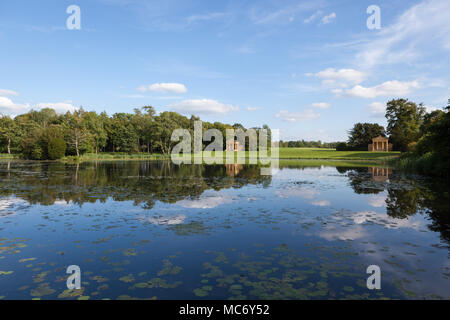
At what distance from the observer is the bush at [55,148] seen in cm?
5228

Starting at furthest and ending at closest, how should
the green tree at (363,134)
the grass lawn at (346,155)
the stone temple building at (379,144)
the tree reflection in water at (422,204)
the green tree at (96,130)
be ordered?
the green tree at (363,134)
the stone temple building at (379,144)
the green tree at (96,130)
the grass lawn at (346,155)
the tree reflection in water at (422,204)

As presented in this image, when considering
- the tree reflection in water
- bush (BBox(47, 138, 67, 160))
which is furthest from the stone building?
the tree reflection in water

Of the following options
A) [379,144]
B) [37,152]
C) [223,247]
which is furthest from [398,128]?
[37,152]

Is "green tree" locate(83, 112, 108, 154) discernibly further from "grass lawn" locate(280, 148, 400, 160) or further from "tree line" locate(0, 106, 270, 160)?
"grass lawn" locate(280, 148, 400, 160)

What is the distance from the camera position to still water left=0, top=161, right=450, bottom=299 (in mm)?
4801

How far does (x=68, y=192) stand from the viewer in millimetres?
14750

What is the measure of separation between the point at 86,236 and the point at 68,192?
27.5 feet

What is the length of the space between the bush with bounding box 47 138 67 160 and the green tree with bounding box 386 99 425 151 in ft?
244

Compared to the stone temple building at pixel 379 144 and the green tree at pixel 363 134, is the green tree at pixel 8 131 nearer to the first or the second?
the green tree at pixel 363 134

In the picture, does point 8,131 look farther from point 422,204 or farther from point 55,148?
point 422,204

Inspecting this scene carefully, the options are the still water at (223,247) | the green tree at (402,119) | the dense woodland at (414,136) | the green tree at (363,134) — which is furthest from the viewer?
the green tree at (363,134)

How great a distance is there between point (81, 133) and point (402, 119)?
248ft

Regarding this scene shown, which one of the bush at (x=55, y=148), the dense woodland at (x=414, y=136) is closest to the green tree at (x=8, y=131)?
the bush at (x=55, y=148)
